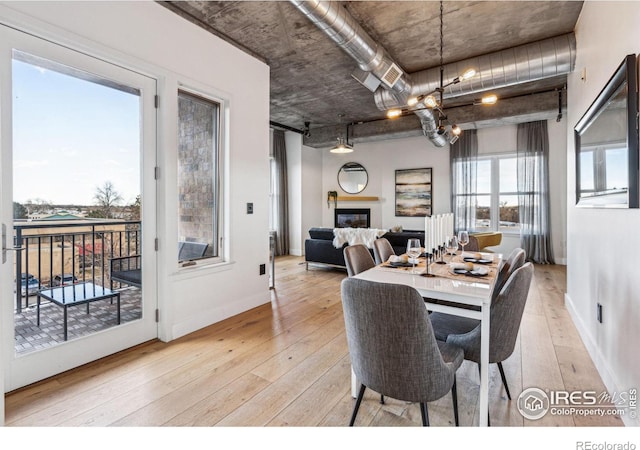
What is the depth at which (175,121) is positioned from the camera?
2.77 m

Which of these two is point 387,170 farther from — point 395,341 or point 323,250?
point 395,341

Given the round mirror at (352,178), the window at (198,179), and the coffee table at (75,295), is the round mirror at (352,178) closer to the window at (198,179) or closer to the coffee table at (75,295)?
the window at (198,179)

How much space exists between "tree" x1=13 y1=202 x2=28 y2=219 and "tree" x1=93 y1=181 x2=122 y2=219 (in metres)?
0.44

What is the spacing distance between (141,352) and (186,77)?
2.43 m

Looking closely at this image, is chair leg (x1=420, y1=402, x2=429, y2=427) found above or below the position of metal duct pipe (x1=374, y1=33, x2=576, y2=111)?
below

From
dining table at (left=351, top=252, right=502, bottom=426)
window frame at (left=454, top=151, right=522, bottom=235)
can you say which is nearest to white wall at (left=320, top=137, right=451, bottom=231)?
window frame at (left=454, top=151, right=522, bottom=235)

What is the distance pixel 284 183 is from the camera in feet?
25.8

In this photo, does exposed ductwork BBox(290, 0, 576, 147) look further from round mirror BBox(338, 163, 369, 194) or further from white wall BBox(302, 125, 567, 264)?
round mirror BBox(338, 163, 369, 194)

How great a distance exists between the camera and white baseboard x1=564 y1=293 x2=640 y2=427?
1670 mm

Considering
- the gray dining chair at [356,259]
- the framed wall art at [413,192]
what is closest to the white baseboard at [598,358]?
the gray dining chair at [356,259]

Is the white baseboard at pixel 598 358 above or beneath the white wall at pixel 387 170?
beneath

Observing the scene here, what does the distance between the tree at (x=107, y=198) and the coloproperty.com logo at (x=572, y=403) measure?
10.5 feet

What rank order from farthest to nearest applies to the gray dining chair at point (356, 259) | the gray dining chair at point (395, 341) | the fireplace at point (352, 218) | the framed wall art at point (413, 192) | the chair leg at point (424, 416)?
1. the fireplace at point (352, 218)
2. the framed wall art at point (413, 192)
3. the gray dining chair at point (356, 259)
4. the chair leg at point (424, 416)
5. the gray dining chair at point (395, 341)

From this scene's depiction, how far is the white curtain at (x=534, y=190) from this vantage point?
617 cm
